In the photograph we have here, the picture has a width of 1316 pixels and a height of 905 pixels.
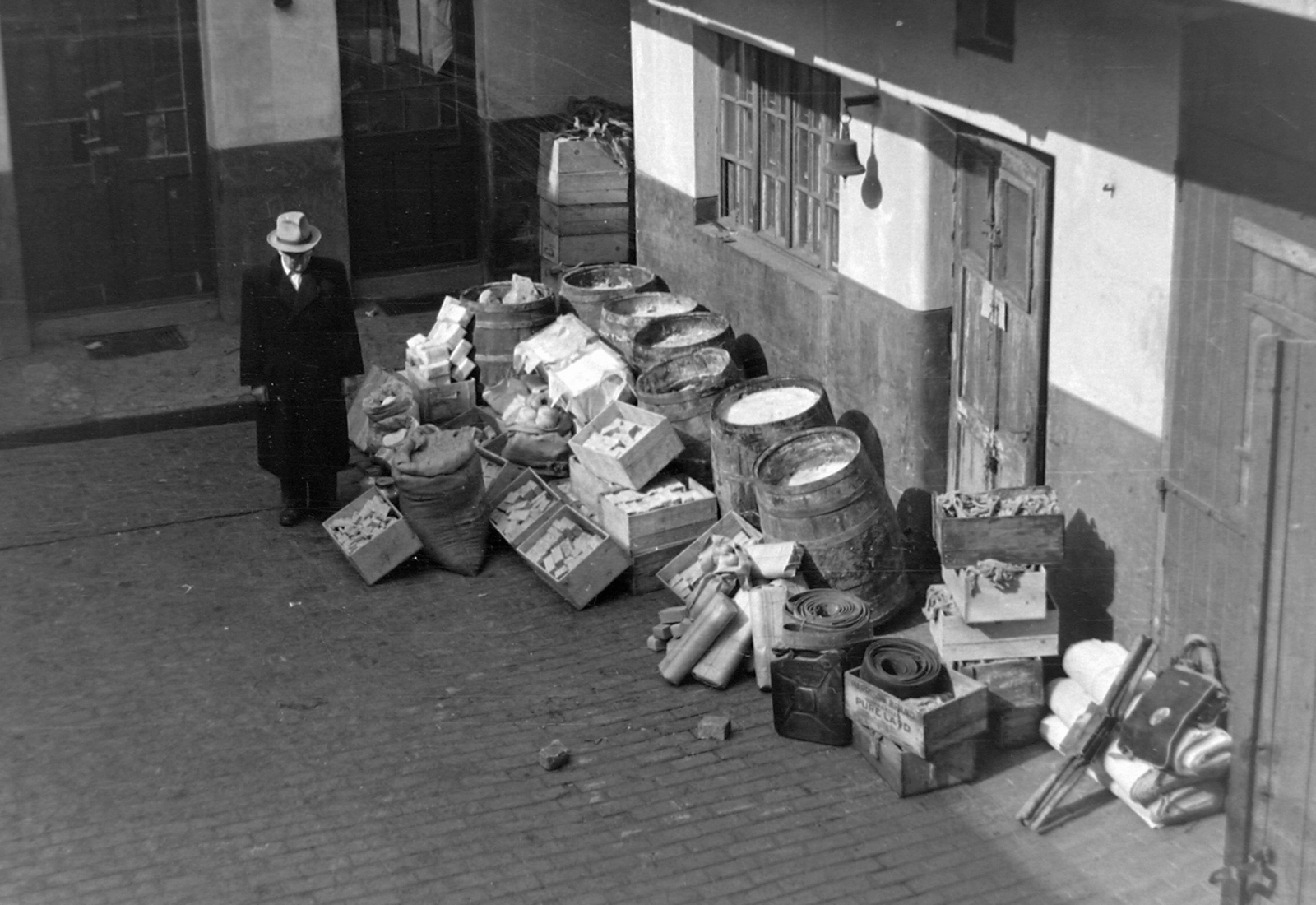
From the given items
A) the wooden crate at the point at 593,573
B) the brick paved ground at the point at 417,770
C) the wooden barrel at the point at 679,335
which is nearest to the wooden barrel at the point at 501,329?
the wooden barrel at the point at 679,335

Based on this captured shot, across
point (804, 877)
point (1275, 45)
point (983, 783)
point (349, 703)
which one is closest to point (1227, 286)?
point (1275, 45)

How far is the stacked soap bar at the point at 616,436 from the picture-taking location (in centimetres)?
1045

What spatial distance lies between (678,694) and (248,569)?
3212mm

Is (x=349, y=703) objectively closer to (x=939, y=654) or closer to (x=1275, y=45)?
(x=939, y=654)

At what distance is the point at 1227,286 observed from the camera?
23.9 ft

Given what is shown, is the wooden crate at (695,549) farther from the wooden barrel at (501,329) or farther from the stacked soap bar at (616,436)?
the wooden barrel at (501,329)

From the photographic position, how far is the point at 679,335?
1195cm

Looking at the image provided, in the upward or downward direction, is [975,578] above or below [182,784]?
above

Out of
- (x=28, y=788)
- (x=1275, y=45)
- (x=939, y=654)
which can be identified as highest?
(x=1275, y=45)

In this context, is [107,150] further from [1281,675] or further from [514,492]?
[1281,675]

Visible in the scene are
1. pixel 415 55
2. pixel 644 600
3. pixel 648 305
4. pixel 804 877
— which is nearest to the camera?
pixel 804 877

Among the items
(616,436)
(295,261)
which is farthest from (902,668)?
(295,261)

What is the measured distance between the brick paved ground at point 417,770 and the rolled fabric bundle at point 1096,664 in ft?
1.39

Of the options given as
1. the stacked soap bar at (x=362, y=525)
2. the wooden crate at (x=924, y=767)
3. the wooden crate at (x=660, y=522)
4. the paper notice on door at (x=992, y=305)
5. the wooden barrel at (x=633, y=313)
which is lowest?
the wooden crate at (x=924, y=767)
